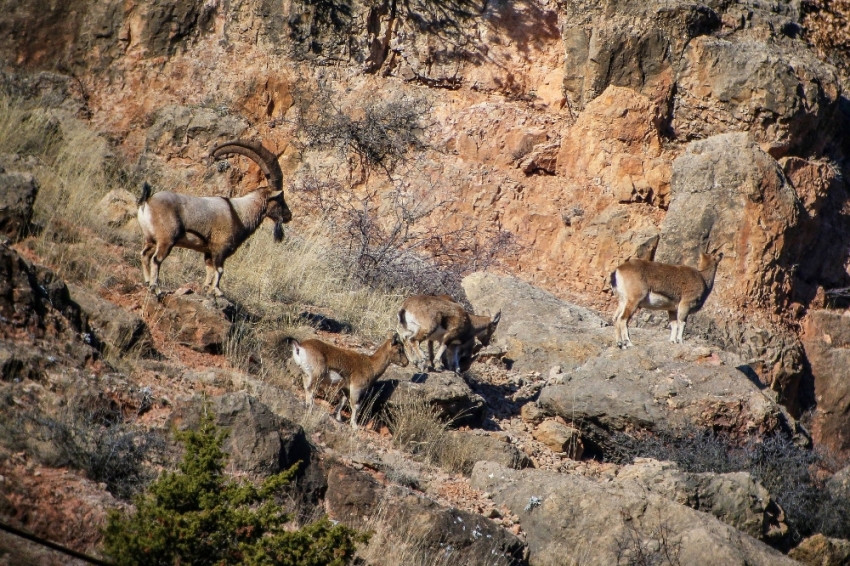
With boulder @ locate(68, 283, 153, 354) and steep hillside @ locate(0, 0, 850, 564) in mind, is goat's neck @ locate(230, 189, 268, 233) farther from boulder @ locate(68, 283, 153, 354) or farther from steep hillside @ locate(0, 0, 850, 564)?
boulder @ locate(68, 283, 153, 354)

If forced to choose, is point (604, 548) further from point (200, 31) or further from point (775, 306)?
point (200, 31)

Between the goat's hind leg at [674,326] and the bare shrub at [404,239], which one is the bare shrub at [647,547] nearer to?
the goat's hind leg at [674,326]

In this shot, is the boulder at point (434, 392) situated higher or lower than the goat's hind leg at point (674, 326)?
lower

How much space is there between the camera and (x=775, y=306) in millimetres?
17031

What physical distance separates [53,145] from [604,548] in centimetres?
1201

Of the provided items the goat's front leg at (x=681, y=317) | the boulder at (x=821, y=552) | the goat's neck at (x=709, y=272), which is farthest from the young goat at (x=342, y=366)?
the goat's neck at (x=709, y=272)

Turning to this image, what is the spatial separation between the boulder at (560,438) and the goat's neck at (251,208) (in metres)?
4.39

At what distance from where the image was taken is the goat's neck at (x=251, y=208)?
12219 mm

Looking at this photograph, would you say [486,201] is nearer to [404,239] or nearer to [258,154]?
[404,239]

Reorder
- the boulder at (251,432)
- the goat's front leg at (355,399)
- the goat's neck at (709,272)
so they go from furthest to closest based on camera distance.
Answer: the goat's neck at (709,272) → the goat's front leg at (355,399) → the boulder at (251,432)

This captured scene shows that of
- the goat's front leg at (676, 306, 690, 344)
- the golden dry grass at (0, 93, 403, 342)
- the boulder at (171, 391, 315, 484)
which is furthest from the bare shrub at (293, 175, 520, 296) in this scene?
the boulder at (171, 391, 315, 484)

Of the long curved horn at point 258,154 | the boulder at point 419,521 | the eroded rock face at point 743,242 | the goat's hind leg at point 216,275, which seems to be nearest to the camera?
the boulder at point 419,521

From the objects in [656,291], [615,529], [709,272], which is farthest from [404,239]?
[615,529]

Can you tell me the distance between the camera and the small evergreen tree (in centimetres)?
596
